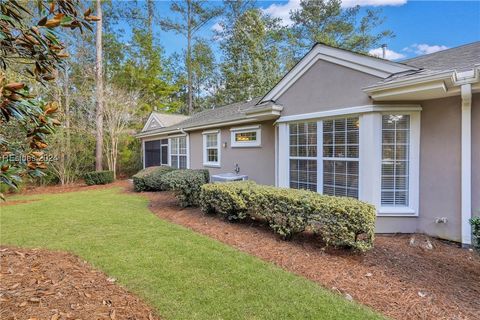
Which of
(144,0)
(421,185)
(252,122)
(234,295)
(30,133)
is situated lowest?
(234,295)

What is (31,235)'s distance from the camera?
5832 millimetres

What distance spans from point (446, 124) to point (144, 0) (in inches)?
1035

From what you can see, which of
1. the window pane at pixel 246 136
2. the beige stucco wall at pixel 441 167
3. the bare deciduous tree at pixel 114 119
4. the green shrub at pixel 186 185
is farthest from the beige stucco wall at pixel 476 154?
the bare deciduous tree at pixel 114 119

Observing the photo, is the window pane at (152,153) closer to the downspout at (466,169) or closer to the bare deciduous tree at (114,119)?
the bare deciduous tree at (114,119)

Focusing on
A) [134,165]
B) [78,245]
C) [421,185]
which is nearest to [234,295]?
[78,245]

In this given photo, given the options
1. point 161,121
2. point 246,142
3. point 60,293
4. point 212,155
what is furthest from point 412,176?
point 161,121

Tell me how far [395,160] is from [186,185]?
18.0 feet

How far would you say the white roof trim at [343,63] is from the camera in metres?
5.51

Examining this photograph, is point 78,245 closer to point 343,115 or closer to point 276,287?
point 276,287

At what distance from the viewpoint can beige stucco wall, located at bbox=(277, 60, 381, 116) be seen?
Answer: 19.3ft

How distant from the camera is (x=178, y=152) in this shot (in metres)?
14.2

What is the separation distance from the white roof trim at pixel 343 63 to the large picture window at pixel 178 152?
737 centimetres

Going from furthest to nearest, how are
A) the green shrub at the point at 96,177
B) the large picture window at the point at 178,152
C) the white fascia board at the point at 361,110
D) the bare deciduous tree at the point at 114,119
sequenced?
the bare deciduous tree at the point at 114,119
the green shrub at the point at 96,177
the large picture window at the point at 178,152
the white fascia board at the point at 361,110

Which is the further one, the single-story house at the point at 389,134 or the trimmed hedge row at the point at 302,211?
the single-story house at the point at 389,134
